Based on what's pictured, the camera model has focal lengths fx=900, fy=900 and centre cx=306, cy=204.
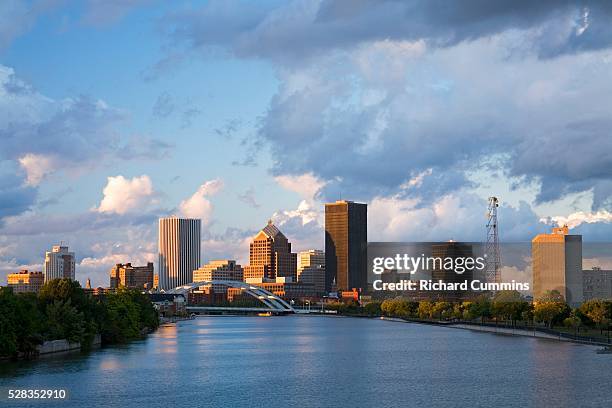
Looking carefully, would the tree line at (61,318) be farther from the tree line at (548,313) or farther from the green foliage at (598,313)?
the green foliage at (598,313)

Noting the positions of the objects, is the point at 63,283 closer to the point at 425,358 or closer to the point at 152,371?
the point at 152,371

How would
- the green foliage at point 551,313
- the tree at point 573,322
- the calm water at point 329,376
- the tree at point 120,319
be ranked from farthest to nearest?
the green foliage at point 551,313, the tree at point 573,322, the tree at point 120,319, the calm water at point 329,376

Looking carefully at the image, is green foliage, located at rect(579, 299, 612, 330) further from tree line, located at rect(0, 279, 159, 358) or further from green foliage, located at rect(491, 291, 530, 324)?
tree line, located at rect(0, 279, 159, 358)

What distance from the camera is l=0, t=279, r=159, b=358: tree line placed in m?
79.4

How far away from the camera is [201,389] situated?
68.4 m

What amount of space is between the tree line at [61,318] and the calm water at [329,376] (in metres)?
3.10

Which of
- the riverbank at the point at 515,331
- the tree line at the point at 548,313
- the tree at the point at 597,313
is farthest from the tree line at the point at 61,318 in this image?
the tree at the point at 597,313

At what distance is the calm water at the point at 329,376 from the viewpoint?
205ft

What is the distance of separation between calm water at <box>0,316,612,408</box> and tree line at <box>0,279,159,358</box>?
3100mm

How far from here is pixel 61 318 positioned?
98.0 m

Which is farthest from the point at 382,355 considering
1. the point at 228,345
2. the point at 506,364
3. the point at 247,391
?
the point at 247,391

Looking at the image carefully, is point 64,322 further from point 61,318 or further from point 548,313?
point 548,313

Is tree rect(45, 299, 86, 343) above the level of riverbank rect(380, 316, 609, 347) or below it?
above

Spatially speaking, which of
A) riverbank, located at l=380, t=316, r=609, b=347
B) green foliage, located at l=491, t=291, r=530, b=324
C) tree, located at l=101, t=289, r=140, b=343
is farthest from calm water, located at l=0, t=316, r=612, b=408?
green foliage, located at l=491, t=291, r=530, b=324
